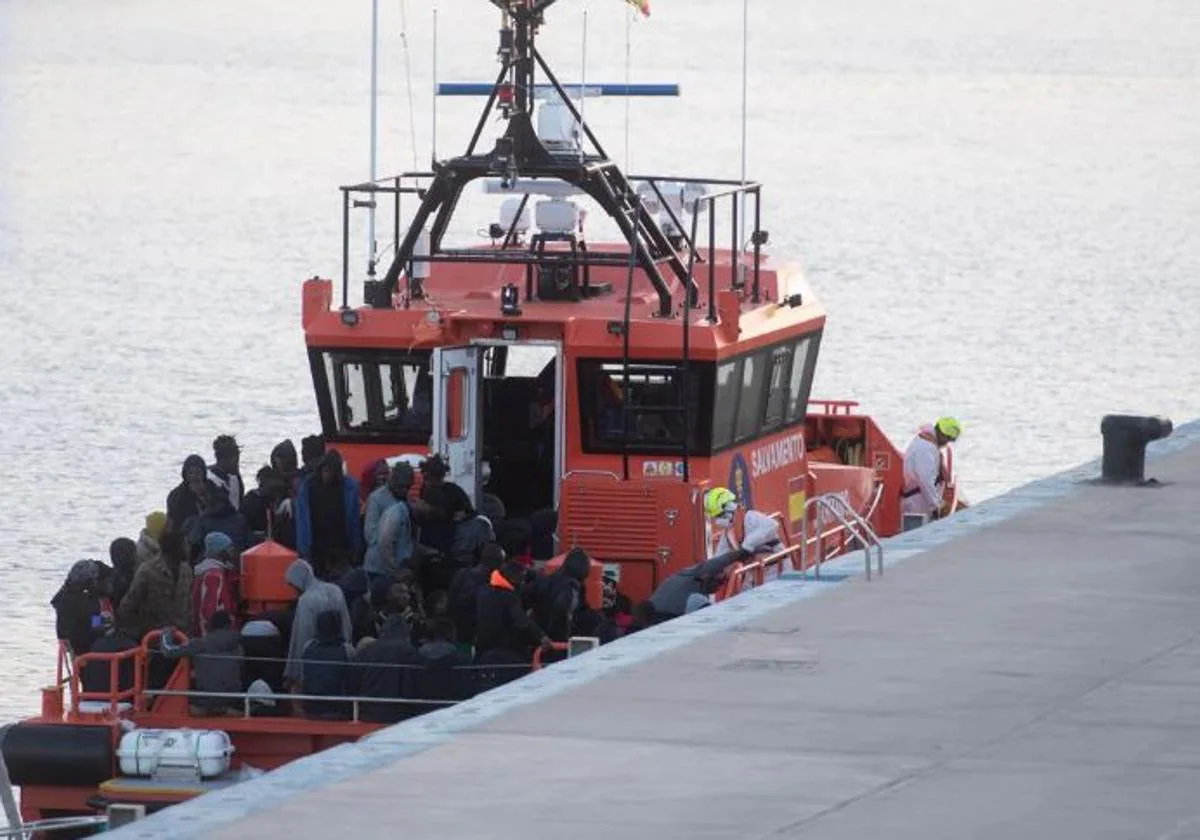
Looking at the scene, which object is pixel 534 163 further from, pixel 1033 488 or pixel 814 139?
pixel 814 139

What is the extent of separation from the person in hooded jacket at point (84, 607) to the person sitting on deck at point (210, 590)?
1.60 ft

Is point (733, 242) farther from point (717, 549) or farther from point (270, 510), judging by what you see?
point (270, 510)

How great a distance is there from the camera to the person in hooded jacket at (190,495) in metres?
18.9

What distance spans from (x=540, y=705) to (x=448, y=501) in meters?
3.68

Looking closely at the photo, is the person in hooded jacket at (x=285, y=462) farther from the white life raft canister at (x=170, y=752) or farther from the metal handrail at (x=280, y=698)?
the white life raft canister at (x=170, y=752)

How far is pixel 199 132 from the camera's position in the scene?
272ft

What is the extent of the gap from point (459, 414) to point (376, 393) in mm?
730

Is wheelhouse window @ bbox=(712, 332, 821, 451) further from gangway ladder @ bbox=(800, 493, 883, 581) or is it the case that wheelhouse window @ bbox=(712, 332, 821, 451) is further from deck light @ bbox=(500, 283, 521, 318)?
deck light @ bbox=(500, 283, 521, 318)

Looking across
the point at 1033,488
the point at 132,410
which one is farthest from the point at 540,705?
the point at 132,410

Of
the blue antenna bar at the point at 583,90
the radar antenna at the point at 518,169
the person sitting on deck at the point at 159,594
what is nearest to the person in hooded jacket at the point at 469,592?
the person sitting on deck at the point at 159,594

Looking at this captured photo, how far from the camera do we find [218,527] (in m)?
18.3

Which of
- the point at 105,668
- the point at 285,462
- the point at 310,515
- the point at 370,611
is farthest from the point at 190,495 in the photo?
the point at 105,668

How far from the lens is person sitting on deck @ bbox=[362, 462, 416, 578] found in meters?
17.6

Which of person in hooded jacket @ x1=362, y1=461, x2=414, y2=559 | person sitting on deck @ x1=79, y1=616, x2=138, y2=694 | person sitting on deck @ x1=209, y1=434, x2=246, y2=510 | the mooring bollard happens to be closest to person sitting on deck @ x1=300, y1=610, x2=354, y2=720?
person sitting on deck @ x1=79, y1=616, x2=138, y2=694
